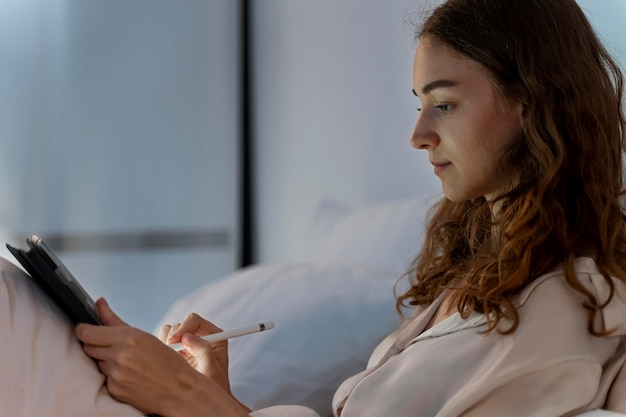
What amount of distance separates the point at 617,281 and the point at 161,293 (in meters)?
2.33

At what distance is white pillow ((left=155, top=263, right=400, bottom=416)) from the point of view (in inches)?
56.9

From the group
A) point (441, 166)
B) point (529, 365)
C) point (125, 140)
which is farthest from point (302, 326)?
point (125, 140)

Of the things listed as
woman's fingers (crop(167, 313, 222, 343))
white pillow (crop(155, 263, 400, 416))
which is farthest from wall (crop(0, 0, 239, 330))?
woman's fingers (crop(167, 313, 222, 343))

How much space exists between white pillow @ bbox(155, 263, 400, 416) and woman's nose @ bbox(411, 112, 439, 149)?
1.60 feet

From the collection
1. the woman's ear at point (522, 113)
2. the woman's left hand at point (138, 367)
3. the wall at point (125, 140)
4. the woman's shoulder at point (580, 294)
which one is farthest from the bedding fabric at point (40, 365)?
the wall at point (125, 140)

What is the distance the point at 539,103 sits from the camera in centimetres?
104

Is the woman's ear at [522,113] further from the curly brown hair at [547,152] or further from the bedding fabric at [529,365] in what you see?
the bedding fabric at [529,365]

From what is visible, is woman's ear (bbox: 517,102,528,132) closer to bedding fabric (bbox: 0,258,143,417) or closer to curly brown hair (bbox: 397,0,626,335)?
curly brown hair (bbox: 397,0,626,335)

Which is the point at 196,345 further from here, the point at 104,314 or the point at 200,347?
the point at 104,314

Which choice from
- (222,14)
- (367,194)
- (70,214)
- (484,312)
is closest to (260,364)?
(484,312)

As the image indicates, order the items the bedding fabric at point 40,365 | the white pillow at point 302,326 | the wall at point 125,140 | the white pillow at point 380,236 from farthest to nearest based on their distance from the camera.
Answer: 1. the wall at point 125,140
2. the white pillow at point 380,236
3. the white pillow at point 302,326
4. the bedding fabric at point 40,365

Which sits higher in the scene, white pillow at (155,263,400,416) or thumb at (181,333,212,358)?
thumb at (181,333,212,358)

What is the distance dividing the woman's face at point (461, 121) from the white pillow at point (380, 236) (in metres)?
0.48

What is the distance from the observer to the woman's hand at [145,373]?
0.89 metres
